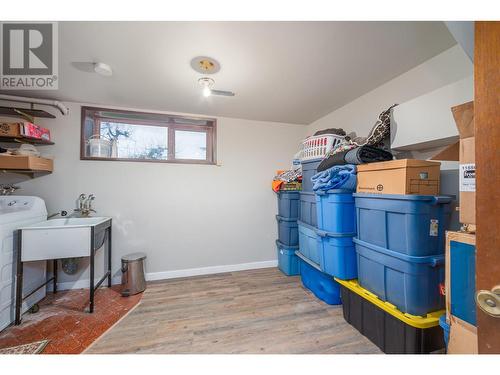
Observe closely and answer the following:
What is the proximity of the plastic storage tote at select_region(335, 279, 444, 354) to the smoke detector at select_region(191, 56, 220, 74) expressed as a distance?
219 cm

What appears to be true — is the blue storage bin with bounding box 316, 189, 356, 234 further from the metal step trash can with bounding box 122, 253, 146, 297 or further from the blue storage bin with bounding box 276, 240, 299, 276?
the metal step trash can with bounding box 122, 253, 146, 297

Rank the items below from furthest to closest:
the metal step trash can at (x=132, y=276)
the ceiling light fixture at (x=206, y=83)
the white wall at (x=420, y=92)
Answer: the metal step trash can at (x=132, y=276), the ceiling light fixture at (x=206, y=83), the white wall at (x=420, y=92)

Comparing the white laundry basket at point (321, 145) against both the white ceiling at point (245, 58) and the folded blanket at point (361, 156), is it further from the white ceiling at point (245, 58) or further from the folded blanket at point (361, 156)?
the white ceiling at point (245, 58)

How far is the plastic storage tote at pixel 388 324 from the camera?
122 centimetres

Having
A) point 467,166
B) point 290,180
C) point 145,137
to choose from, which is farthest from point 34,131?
point 467,166

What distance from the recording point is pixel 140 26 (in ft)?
4.33

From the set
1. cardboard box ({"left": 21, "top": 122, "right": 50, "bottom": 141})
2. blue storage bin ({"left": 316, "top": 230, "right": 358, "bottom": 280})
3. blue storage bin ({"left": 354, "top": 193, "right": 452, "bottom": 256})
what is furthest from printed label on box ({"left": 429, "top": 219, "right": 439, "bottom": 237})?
cardboard box ({"left": 21, "top": 122, "right": 50, "bottom": 141})

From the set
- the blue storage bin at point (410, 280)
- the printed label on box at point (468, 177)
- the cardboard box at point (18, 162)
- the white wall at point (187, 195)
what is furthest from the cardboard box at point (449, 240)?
the cardboard box at point (18, 162)

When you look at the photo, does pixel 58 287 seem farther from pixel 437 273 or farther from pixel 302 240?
pixel 437 273

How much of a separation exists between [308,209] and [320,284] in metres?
0.81

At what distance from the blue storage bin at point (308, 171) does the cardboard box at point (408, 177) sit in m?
0.78

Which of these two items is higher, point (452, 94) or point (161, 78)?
point (161, 78)
